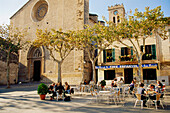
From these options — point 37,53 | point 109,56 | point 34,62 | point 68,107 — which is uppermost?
point 37,53

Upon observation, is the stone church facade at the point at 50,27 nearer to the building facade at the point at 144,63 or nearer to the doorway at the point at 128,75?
the building facade at the point at 144,63

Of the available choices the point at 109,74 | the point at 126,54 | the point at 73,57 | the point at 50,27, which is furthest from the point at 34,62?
the point at 126,54

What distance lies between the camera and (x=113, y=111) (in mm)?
6738

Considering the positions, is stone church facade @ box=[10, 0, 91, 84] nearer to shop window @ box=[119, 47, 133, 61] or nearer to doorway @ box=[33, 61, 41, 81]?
doorway @ box=[33, 61, 41, 81]

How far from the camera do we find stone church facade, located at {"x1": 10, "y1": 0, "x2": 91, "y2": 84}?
23.6m

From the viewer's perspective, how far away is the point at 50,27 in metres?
26.7

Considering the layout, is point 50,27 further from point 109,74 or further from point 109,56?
point 109,74

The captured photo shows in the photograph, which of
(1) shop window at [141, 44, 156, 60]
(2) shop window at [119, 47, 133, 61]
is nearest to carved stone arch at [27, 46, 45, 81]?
(2) shop window at [119, 47, 133, 61]

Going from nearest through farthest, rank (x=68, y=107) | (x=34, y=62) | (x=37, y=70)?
(x=68, y=107)
(x=37, y=70)
(x=34, y=62)

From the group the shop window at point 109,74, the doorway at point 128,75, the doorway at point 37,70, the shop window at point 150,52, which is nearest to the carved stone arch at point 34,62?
the doorway at point 37,70

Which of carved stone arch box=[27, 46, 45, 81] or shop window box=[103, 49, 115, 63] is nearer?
shop window box=[103, 49, 115, 63]

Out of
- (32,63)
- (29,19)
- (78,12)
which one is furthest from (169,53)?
(29,19)

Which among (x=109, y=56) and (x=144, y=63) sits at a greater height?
(x=109, y=56)

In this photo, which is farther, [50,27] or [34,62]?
[34,62]
